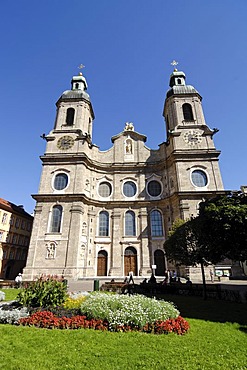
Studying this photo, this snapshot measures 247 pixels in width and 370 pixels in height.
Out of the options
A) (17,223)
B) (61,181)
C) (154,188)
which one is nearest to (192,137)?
(154,188)

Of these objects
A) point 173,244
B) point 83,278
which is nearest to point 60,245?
point 83,278

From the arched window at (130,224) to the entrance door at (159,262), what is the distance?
3946mm

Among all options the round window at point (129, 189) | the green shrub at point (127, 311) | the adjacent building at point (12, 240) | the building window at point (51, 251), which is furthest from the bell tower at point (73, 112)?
the green shrub at point (127, 311)

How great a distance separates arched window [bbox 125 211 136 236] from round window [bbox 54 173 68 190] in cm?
969

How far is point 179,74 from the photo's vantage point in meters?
37.3

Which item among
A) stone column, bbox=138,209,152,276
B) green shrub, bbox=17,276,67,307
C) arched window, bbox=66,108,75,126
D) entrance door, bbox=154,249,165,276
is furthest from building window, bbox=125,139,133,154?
green shrub, bbox=17,276,67,307

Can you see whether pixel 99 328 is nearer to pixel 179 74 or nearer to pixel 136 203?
pixel 136 203

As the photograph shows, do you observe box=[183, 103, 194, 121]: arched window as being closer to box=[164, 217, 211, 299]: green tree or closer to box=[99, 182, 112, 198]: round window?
box=[99, 182, 112, 198]: round window

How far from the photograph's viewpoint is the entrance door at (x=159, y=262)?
2570 centimetres

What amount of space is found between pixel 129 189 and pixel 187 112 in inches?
639

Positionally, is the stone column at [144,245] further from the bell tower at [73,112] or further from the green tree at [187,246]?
the bell tower at [73,112]

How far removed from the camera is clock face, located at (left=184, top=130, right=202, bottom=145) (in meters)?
30.2

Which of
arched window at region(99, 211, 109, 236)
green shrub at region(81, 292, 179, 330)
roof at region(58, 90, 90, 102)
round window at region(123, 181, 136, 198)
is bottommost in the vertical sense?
green shrub at region(81, 292, 179, 330)

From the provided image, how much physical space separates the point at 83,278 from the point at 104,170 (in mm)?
15720
